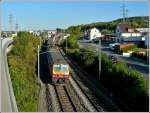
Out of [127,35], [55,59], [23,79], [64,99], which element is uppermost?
[127,35]

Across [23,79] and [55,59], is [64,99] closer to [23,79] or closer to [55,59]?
[23,79]

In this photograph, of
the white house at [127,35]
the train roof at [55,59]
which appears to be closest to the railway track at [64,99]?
the train roof at [55,59]

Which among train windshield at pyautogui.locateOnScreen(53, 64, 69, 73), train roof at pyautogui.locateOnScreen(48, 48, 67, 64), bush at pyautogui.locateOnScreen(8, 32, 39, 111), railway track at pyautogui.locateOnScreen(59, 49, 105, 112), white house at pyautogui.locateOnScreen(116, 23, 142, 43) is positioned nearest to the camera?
bush at pyautogui.locateOnScreen(8, 32, 39, 111)

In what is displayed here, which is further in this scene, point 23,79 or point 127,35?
point 127,35

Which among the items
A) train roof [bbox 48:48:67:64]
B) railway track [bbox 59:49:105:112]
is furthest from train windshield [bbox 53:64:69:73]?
railway track [bbox 59:49:105:112]

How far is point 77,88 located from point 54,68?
2.16 meters

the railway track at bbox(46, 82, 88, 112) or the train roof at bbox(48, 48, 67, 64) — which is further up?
the train roof at bbox(48, 48, 67, 64)

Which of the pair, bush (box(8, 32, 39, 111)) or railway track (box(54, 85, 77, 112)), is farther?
railway track (box(54, 85, 77, 112))

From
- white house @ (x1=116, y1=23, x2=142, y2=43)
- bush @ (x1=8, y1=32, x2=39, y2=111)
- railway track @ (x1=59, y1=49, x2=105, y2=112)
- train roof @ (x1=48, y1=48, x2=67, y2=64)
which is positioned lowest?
railway track @ (x1=59, y1=49, x2=105, y2=112)

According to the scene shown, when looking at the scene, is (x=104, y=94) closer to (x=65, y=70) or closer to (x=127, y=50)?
(x=65, y=70)

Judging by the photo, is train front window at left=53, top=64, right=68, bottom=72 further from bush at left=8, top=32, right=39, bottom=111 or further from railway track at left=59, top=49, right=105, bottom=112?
bush at left=8, top=32, right=39, bottom=111

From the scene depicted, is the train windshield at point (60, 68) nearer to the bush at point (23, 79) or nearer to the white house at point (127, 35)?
the bush at point (23, 79)

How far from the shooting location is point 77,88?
23359 mm

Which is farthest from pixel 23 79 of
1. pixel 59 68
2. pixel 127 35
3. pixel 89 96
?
pixel 127 35
